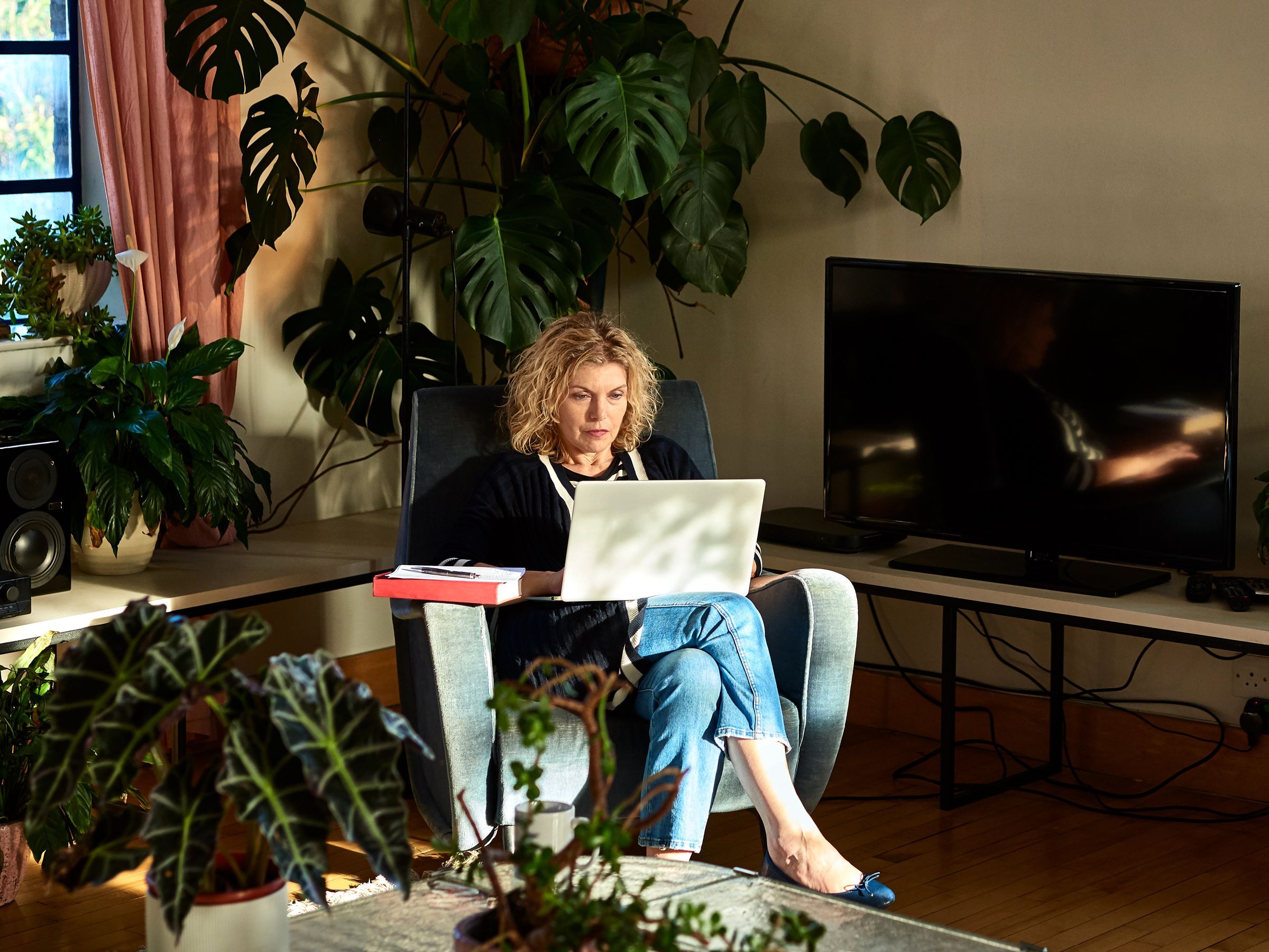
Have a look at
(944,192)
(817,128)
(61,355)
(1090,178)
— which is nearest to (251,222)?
(61,355)

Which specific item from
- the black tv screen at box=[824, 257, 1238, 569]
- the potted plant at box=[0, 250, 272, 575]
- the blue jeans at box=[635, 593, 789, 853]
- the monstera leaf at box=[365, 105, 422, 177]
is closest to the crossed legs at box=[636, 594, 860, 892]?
the blue jeans at box=[635, 593, 789, 853]

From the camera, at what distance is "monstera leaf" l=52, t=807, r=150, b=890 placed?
1.31m

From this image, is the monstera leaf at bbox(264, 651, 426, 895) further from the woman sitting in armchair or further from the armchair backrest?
the armchair backrest

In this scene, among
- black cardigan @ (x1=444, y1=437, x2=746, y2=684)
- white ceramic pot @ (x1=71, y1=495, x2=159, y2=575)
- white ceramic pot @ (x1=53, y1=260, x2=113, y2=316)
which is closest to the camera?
black cardigan @ (x1=444, y1=437, x2=746, y2=684)

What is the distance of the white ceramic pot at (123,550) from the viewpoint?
3.19 metres

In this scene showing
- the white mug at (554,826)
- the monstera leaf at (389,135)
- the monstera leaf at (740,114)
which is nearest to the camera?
the white mug at (554,826)

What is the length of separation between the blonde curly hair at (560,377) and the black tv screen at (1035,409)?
0.66m

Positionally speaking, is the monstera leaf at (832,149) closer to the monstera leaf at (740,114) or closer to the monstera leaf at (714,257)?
the monstera leaf at (740,114)

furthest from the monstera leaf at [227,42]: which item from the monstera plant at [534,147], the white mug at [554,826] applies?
the white mug at [554,826]

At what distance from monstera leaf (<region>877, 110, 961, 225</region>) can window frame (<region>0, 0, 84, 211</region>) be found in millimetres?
1857

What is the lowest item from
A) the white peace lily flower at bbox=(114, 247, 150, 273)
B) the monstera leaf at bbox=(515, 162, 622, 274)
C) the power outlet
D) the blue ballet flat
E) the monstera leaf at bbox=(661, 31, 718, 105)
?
the blue ballet flat

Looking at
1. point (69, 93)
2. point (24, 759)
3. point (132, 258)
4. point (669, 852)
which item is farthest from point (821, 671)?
point (69, 93)

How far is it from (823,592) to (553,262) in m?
1.07

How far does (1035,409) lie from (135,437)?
1809 millimetres
